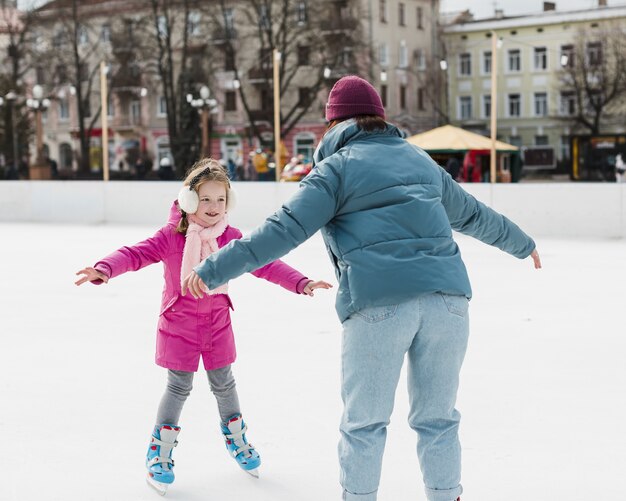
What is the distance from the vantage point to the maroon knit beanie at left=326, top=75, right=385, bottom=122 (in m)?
2.53

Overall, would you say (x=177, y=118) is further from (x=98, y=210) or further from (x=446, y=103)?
(x=98, y=210)

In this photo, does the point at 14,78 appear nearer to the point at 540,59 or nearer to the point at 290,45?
the point at 290,45

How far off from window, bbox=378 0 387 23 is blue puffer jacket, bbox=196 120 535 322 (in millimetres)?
40169

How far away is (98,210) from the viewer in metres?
16.1

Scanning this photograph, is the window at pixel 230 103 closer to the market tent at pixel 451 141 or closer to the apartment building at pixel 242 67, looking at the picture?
the apartment building at pixel 242 67

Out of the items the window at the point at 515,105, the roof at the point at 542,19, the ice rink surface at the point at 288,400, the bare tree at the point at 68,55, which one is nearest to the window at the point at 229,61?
the bare tree at the point at 68,55

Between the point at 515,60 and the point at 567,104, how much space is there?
424cm

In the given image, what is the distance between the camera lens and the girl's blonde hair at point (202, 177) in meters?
3.08

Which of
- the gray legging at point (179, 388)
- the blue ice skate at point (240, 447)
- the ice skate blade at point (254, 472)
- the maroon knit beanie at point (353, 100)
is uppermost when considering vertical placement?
the maroon knit beanie at point (353, 100)

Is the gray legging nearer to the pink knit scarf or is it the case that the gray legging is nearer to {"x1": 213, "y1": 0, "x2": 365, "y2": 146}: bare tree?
the pink knit scarf

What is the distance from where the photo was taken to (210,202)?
310 cm

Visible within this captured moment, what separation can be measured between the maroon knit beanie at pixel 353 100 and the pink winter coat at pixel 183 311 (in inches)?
26.7

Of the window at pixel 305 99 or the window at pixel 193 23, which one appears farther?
the window at pixel 193 23

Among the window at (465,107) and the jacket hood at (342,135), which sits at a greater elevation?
the window at (465,107)
